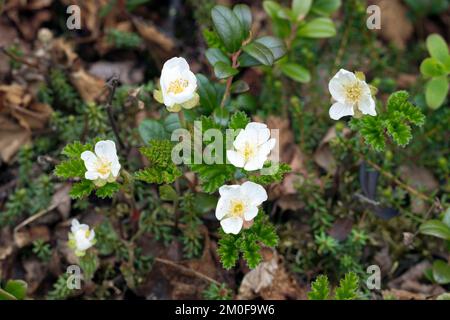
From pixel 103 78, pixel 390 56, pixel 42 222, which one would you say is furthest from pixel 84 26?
pixel 390 56

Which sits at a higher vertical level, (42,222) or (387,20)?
(387,20)

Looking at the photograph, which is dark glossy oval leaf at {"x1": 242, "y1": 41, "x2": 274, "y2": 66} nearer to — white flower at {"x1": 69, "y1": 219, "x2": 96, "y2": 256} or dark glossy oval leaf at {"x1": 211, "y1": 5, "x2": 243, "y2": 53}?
dark glossy oval leaf at {"x1": 211, "y1": 5, "x2": 243, "y2": 53}

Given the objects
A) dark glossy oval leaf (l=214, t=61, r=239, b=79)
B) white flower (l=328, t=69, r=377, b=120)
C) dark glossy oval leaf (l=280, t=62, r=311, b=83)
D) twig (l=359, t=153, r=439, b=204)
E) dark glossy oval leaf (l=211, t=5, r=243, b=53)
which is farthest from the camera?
dark glossy oval leaf (l=280, t=62, r=311, b=83)

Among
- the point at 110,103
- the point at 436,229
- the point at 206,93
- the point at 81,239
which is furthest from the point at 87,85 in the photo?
the point at 436,229

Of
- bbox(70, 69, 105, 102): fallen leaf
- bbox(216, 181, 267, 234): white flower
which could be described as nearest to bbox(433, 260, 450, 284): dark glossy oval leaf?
bbox(216, 181, 267, 234): white flower

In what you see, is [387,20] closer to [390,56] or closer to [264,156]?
[390,56]

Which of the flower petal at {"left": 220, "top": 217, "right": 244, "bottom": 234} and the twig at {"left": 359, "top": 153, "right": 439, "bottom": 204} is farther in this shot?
the twig at {"left": 359, "top": 153, "right": 439, "bottom": 204}

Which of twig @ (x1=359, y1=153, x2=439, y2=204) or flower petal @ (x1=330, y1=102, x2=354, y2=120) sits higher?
flower petal @ (x1=330, y1=102, x2=354, y2=120)
